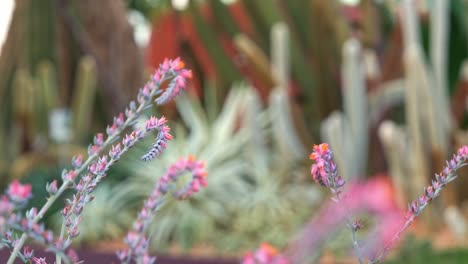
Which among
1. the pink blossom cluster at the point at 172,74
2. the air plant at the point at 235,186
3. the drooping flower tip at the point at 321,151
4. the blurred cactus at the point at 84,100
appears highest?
the blurred cactus at the point at 84,100

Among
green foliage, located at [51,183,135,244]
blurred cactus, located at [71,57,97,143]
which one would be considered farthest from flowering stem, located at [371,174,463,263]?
blurred cactus, located at [71,57,97,143]

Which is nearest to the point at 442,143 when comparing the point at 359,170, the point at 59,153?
the point at 359,170

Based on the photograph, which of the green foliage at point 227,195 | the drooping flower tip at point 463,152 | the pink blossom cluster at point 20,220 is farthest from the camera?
the green foliage at point 227,195

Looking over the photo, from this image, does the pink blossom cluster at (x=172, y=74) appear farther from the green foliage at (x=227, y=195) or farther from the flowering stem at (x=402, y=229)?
the green foliage at (x=227, y=195)

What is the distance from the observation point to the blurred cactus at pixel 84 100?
7.11 m

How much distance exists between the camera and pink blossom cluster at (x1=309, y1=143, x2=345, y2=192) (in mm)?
1104

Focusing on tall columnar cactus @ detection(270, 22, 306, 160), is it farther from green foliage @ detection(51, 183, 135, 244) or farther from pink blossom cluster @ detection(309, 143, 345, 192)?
pink blossom cluster @ detection(309, 143, 345, 192)

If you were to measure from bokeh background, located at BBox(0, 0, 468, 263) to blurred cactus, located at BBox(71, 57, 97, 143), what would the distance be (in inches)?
0.7

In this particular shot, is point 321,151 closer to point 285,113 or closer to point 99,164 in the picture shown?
point 99,164

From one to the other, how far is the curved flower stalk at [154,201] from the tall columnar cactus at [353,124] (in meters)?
4.66

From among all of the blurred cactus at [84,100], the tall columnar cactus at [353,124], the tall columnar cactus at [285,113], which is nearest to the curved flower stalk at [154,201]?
the tall columnar cactus at [353,124]

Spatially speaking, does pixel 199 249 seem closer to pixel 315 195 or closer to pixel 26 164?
pixel 315 195

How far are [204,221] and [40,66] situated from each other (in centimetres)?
292

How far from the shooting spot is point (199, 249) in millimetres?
5660
